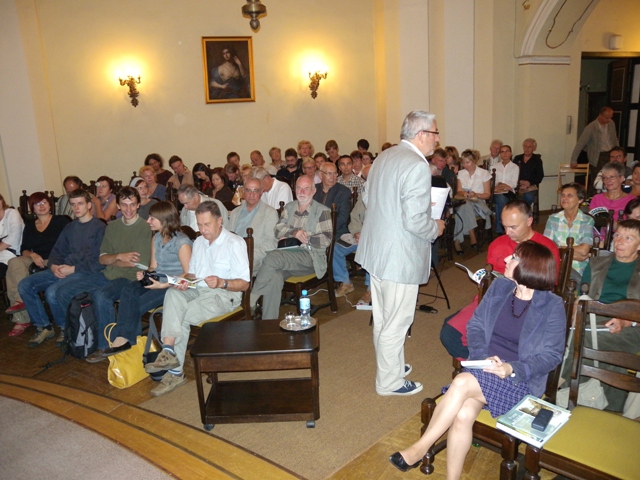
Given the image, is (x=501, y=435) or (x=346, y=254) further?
(x=346, y=254)

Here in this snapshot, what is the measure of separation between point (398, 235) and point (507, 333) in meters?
0.86

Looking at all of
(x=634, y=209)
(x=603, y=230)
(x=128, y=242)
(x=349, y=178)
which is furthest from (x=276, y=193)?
(x=634, y=209)

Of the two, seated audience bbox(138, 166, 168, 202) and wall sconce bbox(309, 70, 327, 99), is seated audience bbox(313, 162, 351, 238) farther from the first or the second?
wall sconce bbox(309, 70, 327, 99)

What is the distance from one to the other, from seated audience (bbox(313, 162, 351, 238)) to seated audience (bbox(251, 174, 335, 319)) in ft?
2.36

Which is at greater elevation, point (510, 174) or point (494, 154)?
point (494, 154)

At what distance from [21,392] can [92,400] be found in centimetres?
50

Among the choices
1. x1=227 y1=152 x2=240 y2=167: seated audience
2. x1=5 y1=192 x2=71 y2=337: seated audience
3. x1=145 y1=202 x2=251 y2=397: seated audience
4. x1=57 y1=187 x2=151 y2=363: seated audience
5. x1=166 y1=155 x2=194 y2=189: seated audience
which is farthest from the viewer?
x1=227 y1=152 x2=240 y2=167: seated audience

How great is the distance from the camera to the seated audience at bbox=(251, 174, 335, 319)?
4.34 meters

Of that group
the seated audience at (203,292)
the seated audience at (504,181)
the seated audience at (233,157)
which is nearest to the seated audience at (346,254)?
the seated audience at (203,292)

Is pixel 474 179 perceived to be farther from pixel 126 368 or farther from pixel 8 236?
pixel 8 236

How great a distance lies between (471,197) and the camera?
→ 22.7 feet

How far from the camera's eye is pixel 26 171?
296 inches

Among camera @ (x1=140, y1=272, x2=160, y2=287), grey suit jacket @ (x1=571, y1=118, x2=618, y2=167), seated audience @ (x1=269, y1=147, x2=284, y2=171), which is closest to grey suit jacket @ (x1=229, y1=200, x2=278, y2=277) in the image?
camera @ (x1=140, y1=272, x2=160, y2=287)

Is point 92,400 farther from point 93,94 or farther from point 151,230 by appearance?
point 93,94
